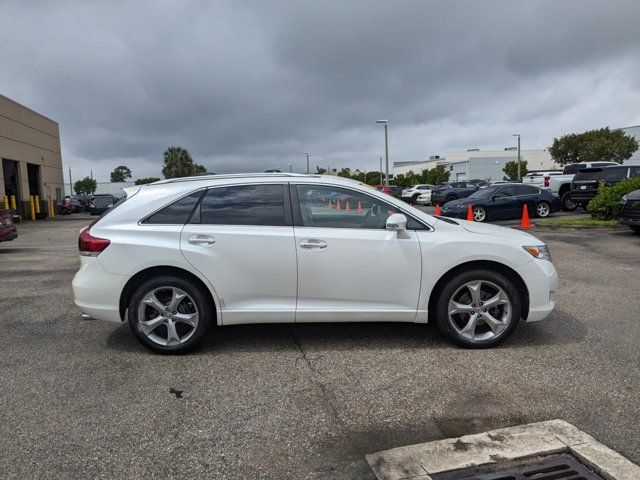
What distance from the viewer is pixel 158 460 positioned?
288 cm

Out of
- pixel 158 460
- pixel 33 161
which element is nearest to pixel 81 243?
pixel 158 460

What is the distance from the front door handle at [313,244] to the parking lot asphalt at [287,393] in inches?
25.8

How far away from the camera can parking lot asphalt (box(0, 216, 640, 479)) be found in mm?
2934

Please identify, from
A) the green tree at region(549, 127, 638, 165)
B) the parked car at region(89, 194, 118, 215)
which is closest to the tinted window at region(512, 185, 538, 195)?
the parked car at region(89, 194, 118, 215)

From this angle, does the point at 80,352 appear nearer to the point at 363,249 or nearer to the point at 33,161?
the point at 363,249

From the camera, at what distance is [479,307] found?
14.9ft

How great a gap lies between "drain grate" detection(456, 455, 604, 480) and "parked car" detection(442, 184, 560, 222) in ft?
53.3

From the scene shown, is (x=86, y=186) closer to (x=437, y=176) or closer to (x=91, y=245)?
(x=437, y=176)

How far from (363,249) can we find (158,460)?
238 cm

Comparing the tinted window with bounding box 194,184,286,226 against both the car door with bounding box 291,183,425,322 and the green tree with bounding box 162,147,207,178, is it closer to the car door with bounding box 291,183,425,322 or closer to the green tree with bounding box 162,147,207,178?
the car door with bounding box 291,183,425,322

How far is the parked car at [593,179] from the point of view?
1895 centimetres

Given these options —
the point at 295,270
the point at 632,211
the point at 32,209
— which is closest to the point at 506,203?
the point at 632,211

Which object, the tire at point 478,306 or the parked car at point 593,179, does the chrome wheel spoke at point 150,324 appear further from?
the parked car at point 593,179

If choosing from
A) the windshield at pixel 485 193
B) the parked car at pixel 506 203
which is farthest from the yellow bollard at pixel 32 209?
the windshield at pixel 485 193
